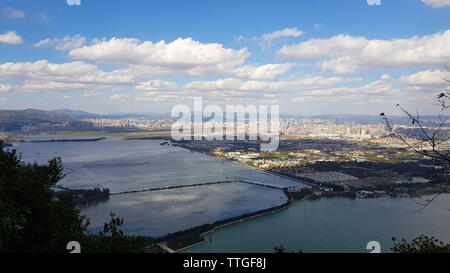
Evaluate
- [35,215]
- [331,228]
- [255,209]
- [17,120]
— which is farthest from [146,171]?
[17,120]

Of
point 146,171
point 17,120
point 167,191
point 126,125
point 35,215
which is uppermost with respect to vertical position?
point 17,120

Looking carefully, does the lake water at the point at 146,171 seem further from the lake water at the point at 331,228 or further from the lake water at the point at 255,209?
Answer: the lake water at the point at 331,228

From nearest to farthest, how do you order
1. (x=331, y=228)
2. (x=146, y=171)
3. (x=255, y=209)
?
(x=331, y=228)
(x=255, y=209)
(x=146, y=171)

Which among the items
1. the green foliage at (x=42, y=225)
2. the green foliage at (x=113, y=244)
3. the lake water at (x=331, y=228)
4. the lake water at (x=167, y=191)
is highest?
the green foliage at (x=42, y=225)

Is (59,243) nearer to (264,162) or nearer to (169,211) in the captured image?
(169,211)

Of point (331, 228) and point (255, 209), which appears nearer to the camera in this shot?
point (331, 228)

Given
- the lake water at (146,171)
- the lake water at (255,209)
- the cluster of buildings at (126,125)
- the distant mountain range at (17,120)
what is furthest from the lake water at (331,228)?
the cluster of buildings at (126,125)

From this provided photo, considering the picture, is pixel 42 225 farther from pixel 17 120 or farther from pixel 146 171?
pixel 17 120

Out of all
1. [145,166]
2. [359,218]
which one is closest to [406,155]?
[359,218]
